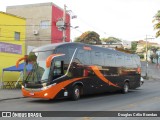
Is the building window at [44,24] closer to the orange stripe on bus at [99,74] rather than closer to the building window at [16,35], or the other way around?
the building window at [16,35]

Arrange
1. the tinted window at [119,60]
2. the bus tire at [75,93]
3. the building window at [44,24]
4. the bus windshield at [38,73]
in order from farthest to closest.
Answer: the building window at [44,24] → the tinted window at [119,60] → the bus tire at [75,93] → the bus windshield at [38,73]

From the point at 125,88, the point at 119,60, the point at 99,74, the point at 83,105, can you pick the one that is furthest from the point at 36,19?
the point at 83,105

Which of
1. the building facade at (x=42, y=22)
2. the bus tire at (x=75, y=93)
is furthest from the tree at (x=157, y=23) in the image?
the bus tire at (x=75, y=93)

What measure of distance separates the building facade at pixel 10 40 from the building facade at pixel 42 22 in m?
10.3

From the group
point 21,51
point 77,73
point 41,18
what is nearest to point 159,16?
point 41,18

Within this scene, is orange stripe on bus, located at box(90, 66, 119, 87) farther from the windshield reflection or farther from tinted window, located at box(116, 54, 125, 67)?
Result: the windshield reflection

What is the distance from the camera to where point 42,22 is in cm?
4475

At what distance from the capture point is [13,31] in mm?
32094

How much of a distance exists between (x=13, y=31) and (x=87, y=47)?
13.9 m

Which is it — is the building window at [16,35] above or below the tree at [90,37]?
below

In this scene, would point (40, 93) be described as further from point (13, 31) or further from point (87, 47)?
point (13, 31)

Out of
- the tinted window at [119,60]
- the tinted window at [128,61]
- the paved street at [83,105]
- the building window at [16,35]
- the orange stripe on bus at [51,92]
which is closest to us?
the paved street at [83,105]

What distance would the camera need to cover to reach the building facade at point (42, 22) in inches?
1720

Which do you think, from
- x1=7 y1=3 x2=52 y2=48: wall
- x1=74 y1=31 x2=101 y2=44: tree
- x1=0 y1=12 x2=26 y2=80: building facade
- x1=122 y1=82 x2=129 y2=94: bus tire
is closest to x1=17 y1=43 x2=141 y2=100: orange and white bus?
x1=122 y1=82 x2=129 y2=94: bus tire
